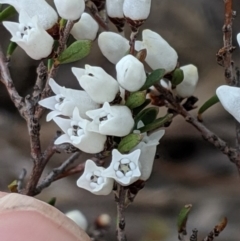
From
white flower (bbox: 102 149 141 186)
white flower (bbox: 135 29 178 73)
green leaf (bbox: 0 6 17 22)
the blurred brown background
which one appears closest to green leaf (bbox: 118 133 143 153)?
white flower (bbox: 102 149 141 186)

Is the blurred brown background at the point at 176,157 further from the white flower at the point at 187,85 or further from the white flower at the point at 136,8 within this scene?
the white flower at the point at 136,8

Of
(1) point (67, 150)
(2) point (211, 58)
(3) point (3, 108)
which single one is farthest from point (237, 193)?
(1) point (67, 150)

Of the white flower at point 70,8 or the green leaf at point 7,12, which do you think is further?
the green leaf at point 7,12

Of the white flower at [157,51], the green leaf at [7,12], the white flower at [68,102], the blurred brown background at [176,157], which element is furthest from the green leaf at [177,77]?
the blurred brown background at [176,157]

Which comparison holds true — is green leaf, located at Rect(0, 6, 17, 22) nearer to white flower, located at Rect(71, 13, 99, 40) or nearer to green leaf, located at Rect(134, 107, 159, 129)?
white flower, located at Rect(71, 13, 99, 40)

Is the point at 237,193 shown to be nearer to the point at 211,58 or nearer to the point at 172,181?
the point at 172,181

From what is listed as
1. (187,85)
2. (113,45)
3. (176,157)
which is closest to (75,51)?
(113,45)
